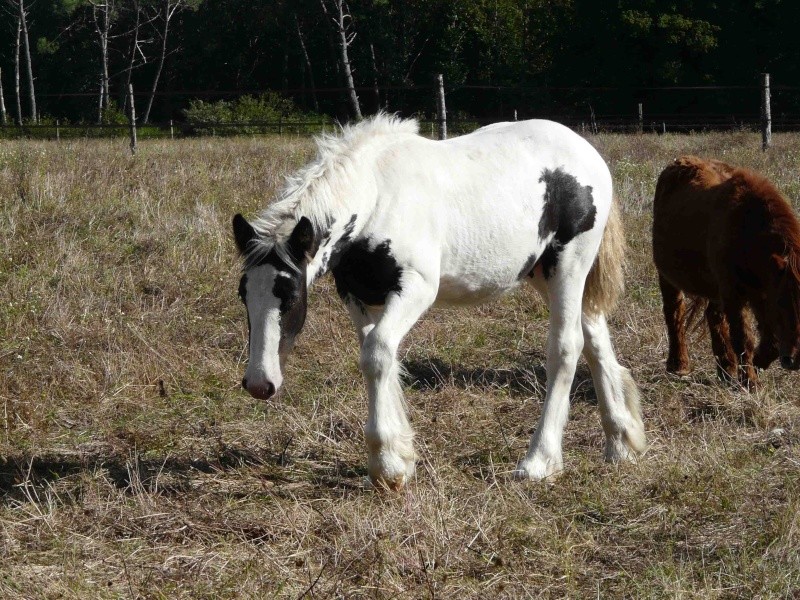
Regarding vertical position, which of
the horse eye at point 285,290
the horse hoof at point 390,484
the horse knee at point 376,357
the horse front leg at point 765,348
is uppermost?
the horse eye at point 285,290

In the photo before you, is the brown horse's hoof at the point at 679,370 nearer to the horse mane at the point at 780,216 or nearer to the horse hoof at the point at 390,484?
the horse mane at the point at 780,216

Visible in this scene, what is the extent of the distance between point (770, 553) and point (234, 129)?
1054 inches

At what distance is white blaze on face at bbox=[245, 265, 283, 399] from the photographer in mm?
3889

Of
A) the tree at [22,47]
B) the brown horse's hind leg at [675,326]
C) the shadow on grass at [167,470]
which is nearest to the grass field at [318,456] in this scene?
the shadow on grass at [167,470]

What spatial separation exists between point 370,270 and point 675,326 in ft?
10.8

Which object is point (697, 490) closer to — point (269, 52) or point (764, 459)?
point (764, 459)

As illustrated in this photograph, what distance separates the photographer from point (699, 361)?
6875 mm

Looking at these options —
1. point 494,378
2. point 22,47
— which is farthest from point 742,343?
point 22,47

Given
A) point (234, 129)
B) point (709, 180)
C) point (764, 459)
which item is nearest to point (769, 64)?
point (234, 129)

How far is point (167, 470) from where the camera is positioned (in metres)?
4.74

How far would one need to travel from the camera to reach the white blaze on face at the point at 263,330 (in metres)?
3.89

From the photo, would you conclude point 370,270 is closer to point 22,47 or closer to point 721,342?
point 721,342

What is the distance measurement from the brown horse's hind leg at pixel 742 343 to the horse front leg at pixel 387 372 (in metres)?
2.57

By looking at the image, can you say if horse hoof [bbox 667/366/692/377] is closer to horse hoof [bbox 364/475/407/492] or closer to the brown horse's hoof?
the brown horse's hoof
